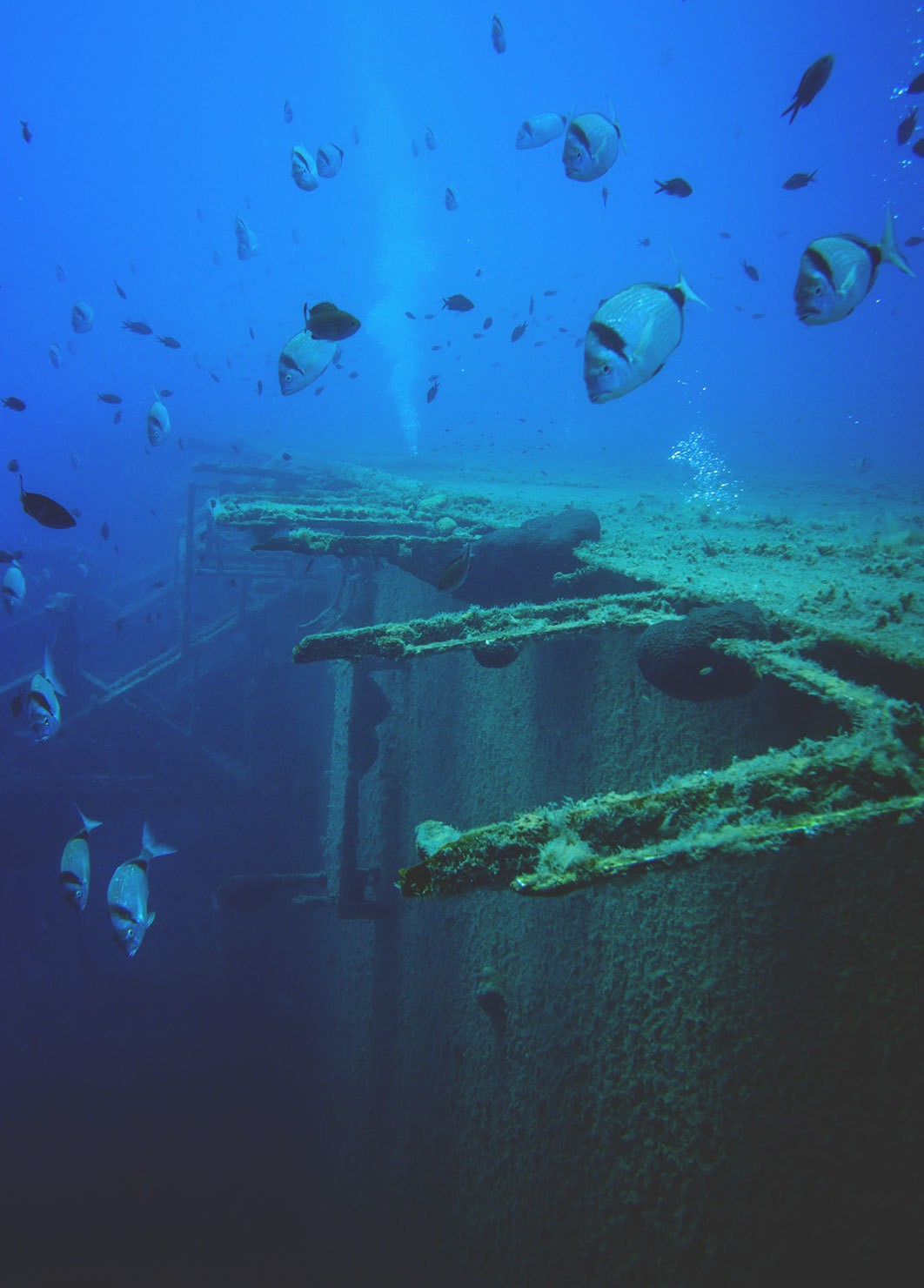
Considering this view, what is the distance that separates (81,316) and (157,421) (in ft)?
15.6

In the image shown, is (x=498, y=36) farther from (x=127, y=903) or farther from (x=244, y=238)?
(x=127, y=903)

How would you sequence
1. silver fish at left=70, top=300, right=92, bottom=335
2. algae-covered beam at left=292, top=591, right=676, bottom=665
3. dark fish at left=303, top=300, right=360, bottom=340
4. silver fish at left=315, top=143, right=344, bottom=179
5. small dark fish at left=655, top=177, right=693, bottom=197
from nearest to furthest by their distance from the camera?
algae-covered beam at left=292, top=591, right=676, bottom=665 → dark fish at left=303, top=300, right=360, bottom=340 → small dark fish at left=655, top=177, right=693, bottom=197 → silver fish at left=315, top=143, right=344, bottom=179 → silver fish at left=70, top=300, right=92, bottom=335

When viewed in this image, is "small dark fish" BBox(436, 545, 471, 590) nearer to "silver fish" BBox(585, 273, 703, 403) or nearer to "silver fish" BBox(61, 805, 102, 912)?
"silver fish" BBox(585, 273, 703, 403)

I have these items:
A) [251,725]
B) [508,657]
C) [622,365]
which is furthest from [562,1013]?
[251,725]

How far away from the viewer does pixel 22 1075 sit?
8.07 metres

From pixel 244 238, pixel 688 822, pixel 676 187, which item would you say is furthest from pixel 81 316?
pixel 688 822

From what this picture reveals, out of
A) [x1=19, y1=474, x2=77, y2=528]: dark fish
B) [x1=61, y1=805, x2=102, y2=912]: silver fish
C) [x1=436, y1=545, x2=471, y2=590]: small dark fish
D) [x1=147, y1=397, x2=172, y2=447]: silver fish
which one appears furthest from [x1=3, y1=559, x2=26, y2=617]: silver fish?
[x1=436, y1=545, x2=471, y2=590]: small dark fish

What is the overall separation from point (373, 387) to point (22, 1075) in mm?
125872

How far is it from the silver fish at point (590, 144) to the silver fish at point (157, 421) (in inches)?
217

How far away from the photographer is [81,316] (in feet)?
33.8

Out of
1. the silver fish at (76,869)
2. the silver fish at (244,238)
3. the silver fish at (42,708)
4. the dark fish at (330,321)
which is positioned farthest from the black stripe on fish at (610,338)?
the silver fish at (244,238)

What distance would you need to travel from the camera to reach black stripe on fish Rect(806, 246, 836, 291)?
3.00m

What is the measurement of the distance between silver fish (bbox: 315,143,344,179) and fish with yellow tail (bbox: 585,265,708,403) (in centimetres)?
774

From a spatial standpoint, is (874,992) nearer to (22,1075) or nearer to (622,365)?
(622,365)
